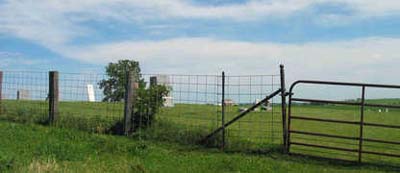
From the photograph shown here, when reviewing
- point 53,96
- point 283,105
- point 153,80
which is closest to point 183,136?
point 153,80

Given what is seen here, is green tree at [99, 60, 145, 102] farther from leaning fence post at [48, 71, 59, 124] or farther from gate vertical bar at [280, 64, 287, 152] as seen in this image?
gate vertical bar at [280, 64, 287, 152]

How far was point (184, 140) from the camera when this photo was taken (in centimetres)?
1659

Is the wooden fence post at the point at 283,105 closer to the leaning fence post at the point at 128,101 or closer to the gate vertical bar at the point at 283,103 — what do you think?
the gate vertical bar at the point at 283,103

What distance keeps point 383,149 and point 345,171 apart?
4035mm

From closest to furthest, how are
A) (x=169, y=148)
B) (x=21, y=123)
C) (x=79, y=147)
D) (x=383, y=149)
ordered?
(x=79, y=147) < (x=169, y=148) < (x=383, y=149) < (x=21, y=123)

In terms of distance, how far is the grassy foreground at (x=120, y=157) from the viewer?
1188 centimetres

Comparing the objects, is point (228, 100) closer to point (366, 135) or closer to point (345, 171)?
point (345, 171)

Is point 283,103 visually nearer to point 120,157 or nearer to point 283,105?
point 283,105

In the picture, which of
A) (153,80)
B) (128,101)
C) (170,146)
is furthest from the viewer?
(153,80)

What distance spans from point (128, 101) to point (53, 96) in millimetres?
3170

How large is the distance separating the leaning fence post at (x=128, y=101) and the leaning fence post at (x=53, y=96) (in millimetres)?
2961

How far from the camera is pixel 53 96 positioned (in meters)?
19.3

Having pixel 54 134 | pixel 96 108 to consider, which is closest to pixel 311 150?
pixel 54 134

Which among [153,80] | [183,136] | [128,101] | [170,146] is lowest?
[170,146]
